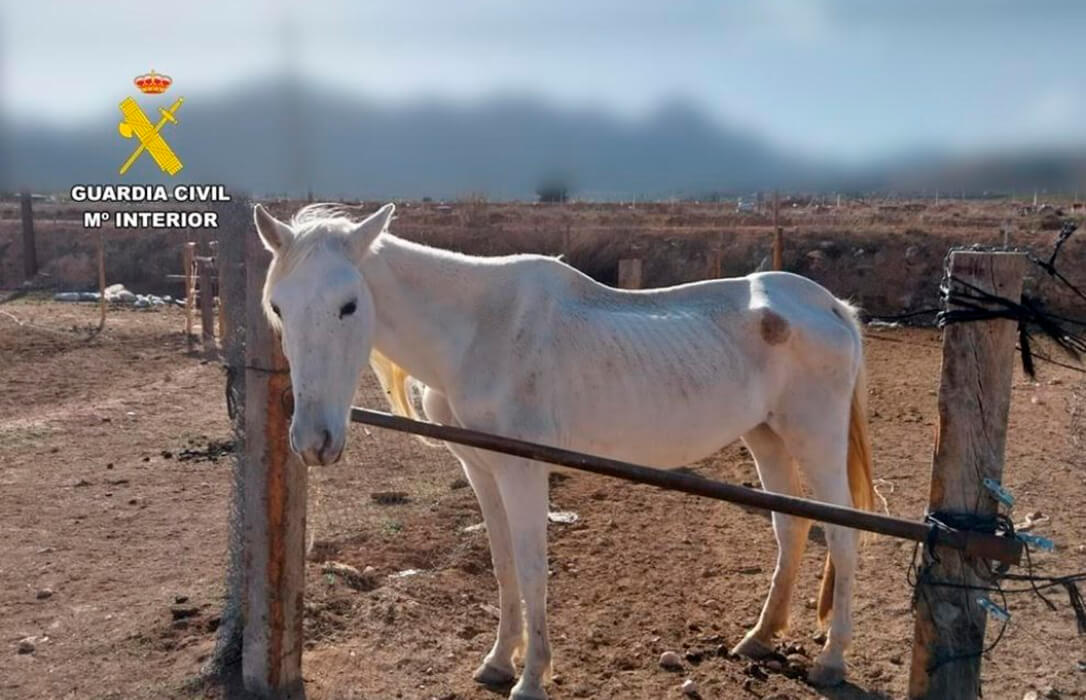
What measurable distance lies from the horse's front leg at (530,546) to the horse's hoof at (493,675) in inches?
9.9

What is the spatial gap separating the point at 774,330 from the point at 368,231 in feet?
6.38

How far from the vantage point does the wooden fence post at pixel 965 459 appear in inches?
92.1

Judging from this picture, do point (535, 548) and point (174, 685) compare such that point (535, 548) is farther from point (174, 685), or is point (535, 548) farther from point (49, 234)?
point (49, 234)

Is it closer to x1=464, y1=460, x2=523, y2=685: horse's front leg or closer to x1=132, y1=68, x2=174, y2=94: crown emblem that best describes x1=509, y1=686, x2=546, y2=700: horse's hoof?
x1=464, y1=460, x2=523, y2=685: horse's front leg

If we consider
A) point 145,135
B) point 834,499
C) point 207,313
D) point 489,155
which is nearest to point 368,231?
point 834,499

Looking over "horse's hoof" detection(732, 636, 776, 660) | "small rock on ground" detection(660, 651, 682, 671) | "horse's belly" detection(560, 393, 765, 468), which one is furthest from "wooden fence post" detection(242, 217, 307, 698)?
"horse's hoof" detection(732, 636, 776, 660)

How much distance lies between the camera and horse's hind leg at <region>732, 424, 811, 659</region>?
407cm

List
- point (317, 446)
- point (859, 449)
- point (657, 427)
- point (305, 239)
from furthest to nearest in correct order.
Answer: point (859, 449) < point (657, 427) < point (305, 239) < point (317, 446)

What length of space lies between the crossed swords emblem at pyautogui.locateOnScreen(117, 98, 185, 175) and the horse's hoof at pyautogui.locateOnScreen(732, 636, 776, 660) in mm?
9745

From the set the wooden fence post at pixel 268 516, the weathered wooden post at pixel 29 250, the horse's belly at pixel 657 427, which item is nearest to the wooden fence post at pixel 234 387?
the wooden fence post at pixel 268 516

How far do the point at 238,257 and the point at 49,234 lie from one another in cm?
2693

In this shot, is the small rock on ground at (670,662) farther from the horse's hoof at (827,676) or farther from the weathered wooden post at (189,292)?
Answer: the weathered wooden post at (189,292)

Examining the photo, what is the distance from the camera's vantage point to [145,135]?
38.7 feet

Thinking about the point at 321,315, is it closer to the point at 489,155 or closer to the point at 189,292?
the point at 489,155
